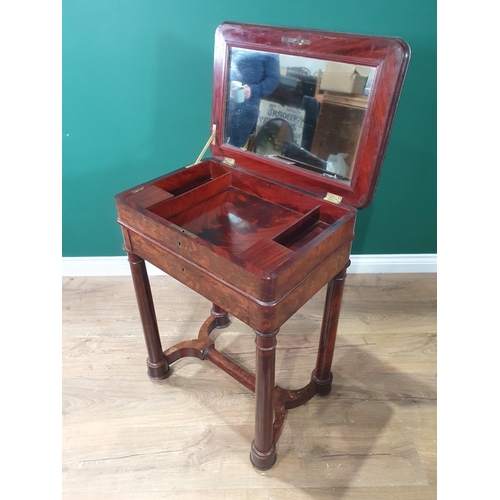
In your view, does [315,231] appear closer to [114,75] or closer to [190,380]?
[190,380]

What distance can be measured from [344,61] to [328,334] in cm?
75

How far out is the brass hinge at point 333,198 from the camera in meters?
1.08

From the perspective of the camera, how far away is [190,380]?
1522 mm

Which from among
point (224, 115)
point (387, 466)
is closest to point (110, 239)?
point (224, 115)

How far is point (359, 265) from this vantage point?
2000 mm

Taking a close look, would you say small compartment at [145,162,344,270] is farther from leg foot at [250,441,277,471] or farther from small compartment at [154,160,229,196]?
leg foot at [250,441,277,471]

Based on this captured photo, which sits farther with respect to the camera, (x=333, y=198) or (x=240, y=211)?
(x=240, y=211)

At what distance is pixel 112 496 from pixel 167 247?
74 cm

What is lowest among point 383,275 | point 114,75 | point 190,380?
point 190,380

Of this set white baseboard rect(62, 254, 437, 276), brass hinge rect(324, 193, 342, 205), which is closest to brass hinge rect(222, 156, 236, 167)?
brass hinge rect(324, 193, 342, 205)

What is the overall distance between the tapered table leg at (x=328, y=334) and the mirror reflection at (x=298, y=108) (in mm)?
286

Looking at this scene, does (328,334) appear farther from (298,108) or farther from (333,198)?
(298,108)

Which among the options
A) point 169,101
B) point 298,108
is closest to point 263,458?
point 298,108

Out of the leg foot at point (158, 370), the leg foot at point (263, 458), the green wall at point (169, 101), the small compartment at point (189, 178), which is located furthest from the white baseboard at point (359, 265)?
the leg foot at point (263, 458)
